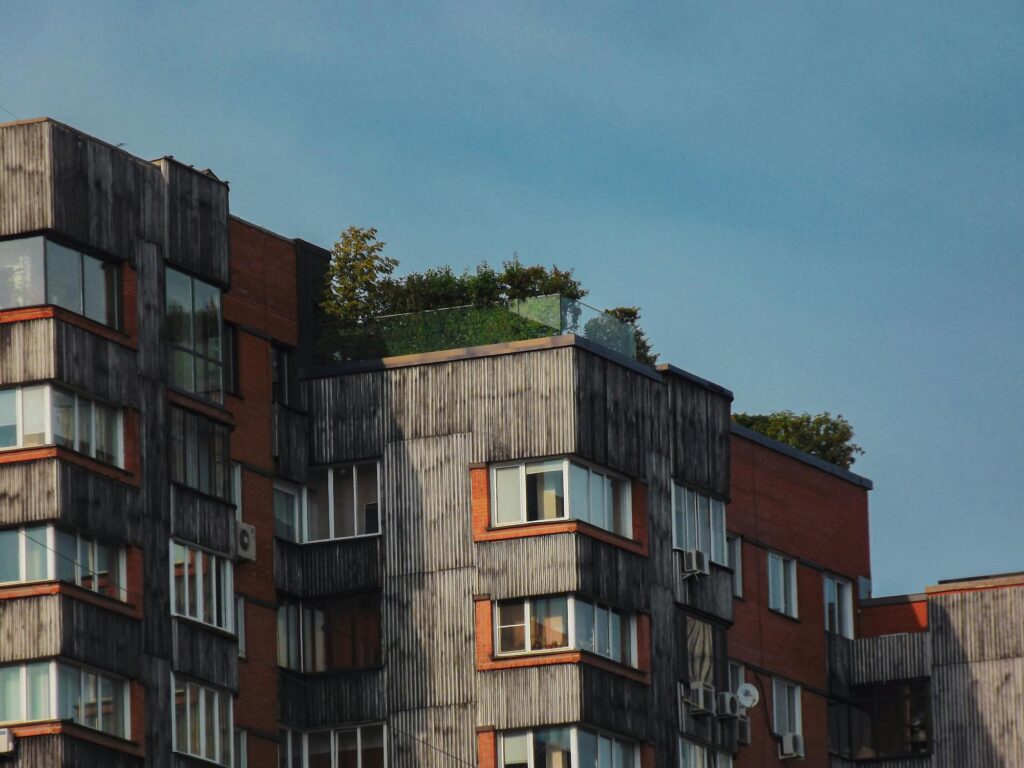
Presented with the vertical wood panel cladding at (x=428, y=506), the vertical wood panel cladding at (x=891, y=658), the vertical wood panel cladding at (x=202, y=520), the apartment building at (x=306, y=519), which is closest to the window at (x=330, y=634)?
the apartment building at (x=306, y=519)

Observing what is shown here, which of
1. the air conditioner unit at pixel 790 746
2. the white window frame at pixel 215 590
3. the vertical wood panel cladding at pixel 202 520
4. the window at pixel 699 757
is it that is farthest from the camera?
the air conditioner unit at pixel 790 746

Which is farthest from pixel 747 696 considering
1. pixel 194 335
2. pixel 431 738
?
pixel 194 335

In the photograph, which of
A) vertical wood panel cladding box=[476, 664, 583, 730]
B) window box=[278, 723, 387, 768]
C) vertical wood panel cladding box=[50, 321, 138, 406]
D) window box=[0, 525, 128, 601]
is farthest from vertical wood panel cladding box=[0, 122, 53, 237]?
vertical wood panel cladding box=[476, 664, 583, 730]

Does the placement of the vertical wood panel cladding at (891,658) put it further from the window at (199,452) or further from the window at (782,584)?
the window at (199,452)

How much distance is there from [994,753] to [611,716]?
15573mm

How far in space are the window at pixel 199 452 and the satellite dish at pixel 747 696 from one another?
47.5ft

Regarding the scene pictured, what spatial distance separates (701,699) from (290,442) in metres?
11.5

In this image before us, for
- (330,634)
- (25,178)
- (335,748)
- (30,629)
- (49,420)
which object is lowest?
(335,748)

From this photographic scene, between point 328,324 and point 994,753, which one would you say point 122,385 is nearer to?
point 328,324

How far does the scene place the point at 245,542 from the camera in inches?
2514

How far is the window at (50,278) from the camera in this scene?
2325 inches

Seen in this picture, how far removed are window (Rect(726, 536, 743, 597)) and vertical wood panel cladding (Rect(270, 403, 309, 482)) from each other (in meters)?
12.1

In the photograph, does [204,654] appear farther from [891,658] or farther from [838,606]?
[891,658]

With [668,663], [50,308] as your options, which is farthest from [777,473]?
[50,308]
